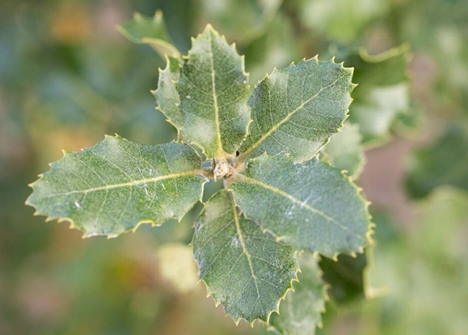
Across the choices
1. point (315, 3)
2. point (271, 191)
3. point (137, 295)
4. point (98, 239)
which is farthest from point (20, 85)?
point (271, 191)

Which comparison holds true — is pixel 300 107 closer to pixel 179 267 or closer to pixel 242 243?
pixel 242 243

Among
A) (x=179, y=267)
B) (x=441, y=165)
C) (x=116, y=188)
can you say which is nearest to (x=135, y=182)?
(x=116, y=188)

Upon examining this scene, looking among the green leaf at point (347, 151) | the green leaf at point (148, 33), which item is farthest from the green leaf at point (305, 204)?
the green leaf at point (148, 33)

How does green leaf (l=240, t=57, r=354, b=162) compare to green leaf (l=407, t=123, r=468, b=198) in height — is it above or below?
below

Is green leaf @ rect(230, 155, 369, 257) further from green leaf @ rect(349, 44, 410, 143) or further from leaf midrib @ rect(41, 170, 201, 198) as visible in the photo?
green leaf @ rect(349, 44, 410, 143)

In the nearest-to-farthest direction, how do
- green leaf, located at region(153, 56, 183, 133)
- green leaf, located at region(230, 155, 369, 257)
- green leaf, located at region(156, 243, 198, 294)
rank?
green leaf, located at region(230, 155, 369, 257)
green leaf, located at region(153, 56, 183, 133)
green leaf, located at region(156, 243, 198, 294)

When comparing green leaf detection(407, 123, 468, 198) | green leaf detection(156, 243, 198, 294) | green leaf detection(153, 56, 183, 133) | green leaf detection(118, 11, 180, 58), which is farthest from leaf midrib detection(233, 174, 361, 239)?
green leaf detection(407, 123, 468, 198)

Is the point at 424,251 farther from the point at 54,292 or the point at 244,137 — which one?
the point at 54,292
